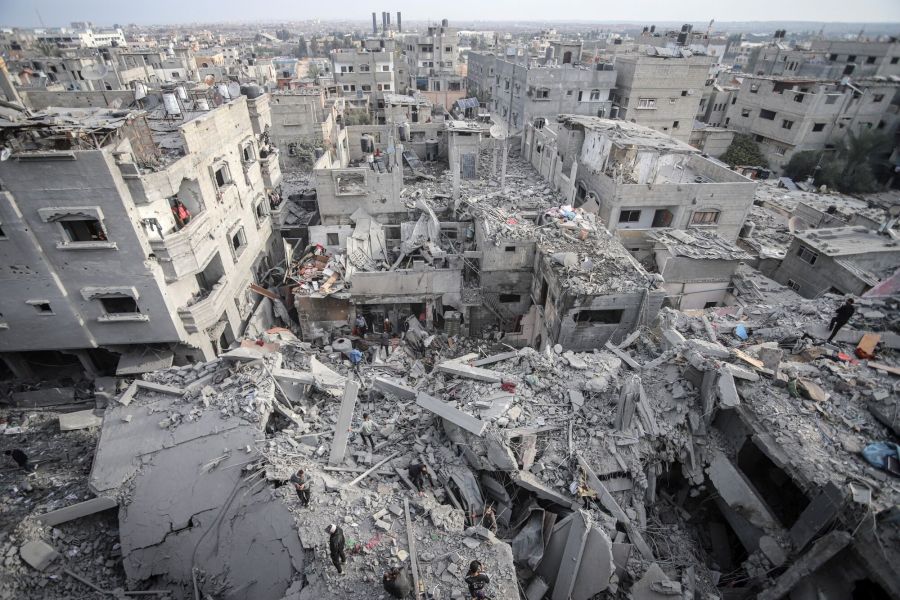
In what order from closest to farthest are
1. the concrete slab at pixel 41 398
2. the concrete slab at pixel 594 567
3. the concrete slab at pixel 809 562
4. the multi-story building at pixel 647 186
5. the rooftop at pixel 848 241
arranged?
the concrete slab at pixel 809 562 < the concrete slab at pixel 594 567 < the concrete slab at pixel 41 398 < the rooftop at pixel 848 241 < the multi-story building at pixel 647 186

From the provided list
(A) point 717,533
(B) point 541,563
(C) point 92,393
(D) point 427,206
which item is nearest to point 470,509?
(B) point 541,563

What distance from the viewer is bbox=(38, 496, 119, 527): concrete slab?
34.1 feet

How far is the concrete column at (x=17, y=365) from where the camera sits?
18.1 metres

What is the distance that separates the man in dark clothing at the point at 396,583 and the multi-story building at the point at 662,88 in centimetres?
4341

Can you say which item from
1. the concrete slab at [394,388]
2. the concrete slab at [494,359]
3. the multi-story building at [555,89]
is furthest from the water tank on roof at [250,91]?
the multi-story building at [555,89]

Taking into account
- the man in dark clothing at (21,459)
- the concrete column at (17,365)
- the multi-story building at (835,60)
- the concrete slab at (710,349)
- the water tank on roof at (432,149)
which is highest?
the multi-story building at (835,60)

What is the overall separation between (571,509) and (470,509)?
2390 millimetres

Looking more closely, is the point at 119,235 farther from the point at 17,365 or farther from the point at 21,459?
the point at 17,365

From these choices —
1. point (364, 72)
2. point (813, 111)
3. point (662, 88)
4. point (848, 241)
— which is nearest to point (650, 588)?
point (848, 241)

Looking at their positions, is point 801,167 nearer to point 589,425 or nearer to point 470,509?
point 589,425

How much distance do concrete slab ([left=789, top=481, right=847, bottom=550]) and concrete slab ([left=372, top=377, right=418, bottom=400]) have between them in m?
9.51

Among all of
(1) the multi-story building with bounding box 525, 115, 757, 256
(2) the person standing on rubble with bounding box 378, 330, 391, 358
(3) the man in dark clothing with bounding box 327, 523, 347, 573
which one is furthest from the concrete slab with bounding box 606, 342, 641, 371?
(1) the multi-story building with bounding box 525, 115, 757, 256

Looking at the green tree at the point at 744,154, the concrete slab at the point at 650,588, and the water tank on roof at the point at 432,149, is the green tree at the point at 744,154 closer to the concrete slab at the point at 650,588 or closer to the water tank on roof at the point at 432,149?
the water tank on roof at the point at 432,149

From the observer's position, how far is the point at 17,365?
18.5 metres
